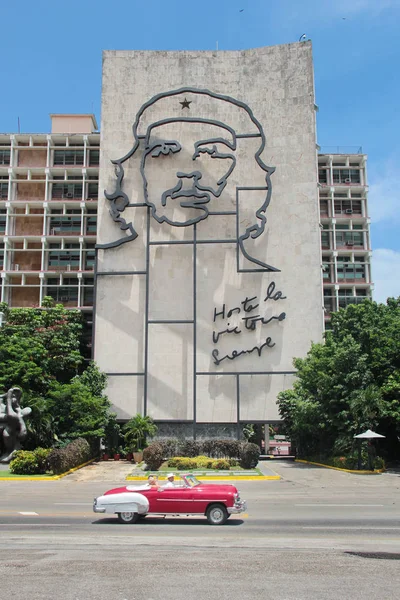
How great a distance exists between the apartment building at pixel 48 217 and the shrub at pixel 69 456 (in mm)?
27022

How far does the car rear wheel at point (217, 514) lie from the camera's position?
15066 mm

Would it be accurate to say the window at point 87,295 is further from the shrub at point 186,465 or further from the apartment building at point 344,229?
the shrub at point 186,465

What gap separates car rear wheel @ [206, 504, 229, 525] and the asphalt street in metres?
0.23

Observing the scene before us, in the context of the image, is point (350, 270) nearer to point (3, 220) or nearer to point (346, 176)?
point (346, 176)

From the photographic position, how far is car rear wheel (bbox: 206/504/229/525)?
15.1 m

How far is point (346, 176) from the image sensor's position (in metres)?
72.0

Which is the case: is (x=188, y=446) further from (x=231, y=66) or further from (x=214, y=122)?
(x=231, y=66)

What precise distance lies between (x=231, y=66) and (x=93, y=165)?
75.2ft

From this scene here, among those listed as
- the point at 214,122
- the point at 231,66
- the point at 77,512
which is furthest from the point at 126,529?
the point at 231,66

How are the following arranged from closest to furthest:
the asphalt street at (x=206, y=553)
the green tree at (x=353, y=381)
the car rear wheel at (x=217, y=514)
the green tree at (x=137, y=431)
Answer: the asphalt street at (x=206, y=553), the car rear wheel at (x=217, y=514), the green tree at (x=353, y=381), the green tree at (x=137, y=431)

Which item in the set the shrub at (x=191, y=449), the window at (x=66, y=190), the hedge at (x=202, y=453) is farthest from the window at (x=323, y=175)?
the shrub at (x=191, y=449)

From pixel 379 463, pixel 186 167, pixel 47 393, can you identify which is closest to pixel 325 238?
pixel 186 167

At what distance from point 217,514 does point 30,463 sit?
55.2ft
